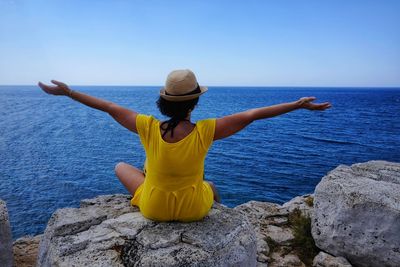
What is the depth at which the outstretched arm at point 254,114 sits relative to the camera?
3.83m

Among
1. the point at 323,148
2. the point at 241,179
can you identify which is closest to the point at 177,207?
the point at 241,179

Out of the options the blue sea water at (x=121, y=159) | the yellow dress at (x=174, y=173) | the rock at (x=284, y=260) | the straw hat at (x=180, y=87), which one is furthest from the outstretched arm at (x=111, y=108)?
the blue sea water at (x=121, y=159)

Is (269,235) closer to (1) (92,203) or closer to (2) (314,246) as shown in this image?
(2) (314,246)

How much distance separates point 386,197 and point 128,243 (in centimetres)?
401

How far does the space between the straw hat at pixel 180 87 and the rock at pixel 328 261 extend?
368cm

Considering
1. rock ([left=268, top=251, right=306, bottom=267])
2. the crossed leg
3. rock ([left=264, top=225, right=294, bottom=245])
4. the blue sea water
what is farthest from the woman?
the blue sea water

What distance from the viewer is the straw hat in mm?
3977

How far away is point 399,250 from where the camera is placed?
5.23 metres

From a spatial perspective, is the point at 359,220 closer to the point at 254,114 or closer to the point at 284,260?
the point at 284,260

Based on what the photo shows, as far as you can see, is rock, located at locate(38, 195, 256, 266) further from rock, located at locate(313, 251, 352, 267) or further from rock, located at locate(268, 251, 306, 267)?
rock, located at locate(313, 251, 352, 267)

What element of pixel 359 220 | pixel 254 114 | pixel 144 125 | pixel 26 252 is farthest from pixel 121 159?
pixel 254 114

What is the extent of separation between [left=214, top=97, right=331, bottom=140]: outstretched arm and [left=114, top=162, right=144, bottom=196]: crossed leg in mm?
1491

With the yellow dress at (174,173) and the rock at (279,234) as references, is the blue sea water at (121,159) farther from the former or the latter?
the yellow dress at (174,173)

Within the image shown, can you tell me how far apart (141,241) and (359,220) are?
11.6 feet
